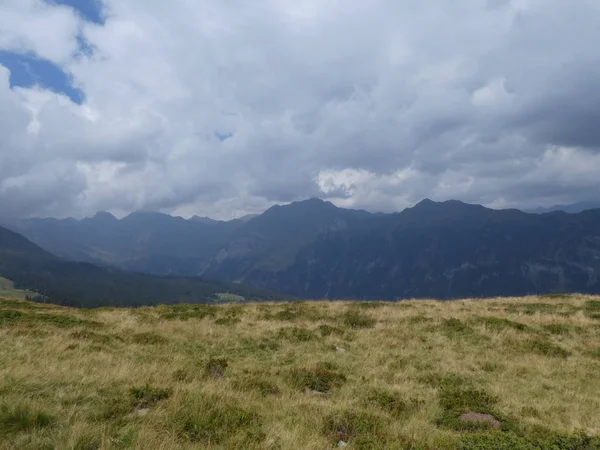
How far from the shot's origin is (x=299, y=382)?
1329 cm

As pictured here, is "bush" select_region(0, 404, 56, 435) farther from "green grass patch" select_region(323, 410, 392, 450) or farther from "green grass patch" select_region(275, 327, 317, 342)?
"green grass patch" select_region(275, 327, 317, 342)

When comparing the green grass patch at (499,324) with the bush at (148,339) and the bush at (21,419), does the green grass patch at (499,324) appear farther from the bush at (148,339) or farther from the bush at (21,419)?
the bush at (21,419)

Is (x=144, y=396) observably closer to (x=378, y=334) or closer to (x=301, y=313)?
(x=378, y=334)

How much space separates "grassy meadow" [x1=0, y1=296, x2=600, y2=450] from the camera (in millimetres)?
7934

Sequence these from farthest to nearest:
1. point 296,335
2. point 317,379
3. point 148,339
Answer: point 296,335 → point 148,339 → point 317,379

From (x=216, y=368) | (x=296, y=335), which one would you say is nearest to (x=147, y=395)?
(x=216, y=368)

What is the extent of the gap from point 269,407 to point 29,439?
5277mm

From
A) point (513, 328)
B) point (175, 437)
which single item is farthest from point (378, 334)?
point (175, 437)

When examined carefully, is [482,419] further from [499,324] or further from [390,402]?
[499,324]

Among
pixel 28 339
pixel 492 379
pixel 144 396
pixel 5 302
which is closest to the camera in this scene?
pixel 144 396

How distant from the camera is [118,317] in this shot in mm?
25703

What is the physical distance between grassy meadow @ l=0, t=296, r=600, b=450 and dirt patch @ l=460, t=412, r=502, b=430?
6 cm

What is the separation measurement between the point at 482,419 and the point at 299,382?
565 cm

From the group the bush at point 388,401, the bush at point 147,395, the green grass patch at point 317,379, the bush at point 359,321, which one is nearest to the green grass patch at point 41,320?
the bush at point 147,395
